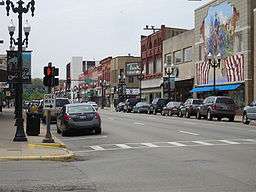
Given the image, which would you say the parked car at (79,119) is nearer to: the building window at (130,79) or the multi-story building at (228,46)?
the multi-story building at (228,46)

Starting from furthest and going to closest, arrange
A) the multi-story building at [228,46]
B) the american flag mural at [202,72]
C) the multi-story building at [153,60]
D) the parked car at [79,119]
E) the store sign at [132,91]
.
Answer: the store sign at [132,91] < the multi-story building at [153,60] < the american flag mural at [202,72] < the multi-story building at [228,46] < the parked car at [79,119]

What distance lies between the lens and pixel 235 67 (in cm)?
5359

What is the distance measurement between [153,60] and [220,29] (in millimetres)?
33272

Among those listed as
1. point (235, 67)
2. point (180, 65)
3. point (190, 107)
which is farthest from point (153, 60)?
point (190, 107)

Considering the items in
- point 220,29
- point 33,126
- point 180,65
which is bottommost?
point 33,126

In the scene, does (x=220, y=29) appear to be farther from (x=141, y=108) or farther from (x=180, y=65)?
(x=180, y=65)

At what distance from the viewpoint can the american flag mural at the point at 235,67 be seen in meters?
52.1

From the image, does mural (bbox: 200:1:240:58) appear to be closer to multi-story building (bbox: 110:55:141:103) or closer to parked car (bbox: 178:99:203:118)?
parked car (bbox: 178:99:203:118)

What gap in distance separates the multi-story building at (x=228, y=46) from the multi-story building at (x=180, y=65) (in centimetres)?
416

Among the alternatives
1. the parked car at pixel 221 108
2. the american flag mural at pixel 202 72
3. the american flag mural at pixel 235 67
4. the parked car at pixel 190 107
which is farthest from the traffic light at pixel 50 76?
the american flag mural at pixel 202 72

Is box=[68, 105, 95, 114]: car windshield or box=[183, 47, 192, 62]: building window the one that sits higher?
box=[183, 47, 192, 62]: building window

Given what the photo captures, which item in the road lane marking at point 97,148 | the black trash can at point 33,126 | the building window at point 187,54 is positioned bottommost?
the road lane marking at point 97,148

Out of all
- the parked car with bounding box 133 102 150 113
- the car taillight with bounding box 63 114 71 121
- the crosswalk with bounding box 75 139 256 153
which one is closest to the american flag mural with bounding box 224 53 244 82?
the parked car with bounding box 133 102 150 113

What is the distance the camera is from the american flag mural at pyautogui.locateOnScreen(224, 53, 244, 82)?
171 ft
